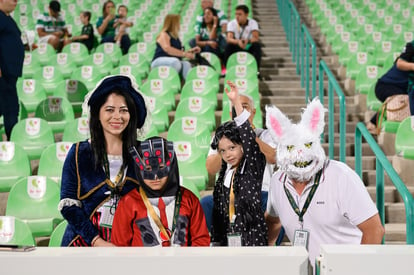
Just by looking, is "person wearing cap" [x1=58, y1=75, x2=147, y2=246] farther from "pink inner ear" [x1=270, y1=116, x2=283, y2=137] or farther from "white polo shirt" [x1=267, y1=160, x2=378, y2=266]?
"white polo shirt" [x1=267, y1=160, x2=378, y2=266]

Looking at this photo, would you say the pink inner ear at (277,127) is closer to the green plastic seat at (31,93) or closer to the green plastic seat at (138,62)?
the green plastic seat at (31,93)

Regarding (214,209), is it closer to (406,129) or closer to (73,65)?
(406,129)

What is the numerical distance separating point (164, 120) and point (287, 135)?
3.70 metres

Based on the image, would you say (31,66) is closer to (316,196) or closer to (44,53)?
(44,53)

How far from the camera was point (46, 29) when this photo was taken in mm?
10828

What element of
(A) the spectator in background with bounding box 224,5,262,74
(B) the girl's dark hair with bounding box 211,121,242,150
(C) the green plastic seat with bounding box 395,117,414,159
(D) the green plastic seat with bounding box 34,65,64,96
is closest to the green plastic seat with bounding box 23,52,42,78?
(D) the green plastic seat with bounding box 34,65,64,96

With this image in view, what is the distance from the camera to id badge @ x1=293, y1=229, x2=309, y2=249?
3.20 meters

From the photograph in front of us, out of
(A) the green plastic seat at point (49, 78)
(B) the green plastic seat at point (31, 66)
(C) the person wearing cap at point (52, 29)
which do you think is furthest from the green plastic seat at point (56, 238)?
(C) the person wearing cap at point (52, 29)

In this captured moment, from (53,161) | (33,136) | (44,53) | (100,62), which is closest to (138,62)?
(100,62)

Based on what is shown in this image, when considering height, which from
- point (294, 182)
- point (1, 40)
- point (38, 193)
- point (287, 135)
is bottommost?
point (38, 193)

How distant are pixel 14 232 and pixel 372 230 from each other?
2.12 m

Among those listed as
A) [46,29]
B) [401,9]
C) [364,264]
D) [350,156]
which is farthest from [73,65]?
[364,264]

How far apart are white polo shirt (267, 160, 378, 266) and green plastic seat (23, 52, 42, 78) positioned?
6581 millimetres

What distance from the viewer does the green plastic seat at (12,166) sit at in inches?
230
